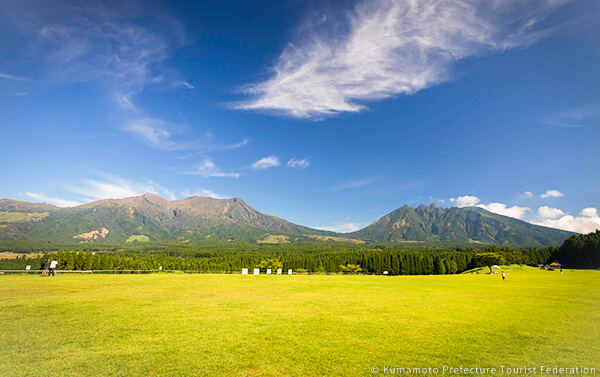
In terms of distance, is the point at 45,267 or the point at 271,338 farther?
the point at 45,267

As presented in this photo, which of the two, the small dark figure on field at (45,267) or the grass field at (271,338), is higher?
the grass field at (271,338)

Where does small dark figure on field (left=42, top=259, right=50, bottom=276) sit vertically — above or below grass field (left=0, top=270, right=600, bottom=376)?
below

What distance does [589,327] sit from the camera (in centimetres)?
1196

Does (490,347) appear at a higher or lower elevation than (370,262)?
higher

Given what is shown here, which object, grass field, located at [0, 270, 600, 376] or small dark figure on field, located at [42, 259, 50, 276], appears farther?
small dark figure on field, located at [42, 259, 50, 276]

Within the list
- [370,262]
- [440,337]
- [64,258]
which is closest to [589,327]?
[440,337]

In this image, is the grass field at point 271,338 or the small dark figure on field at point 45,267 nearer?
the grass field at point 271,338

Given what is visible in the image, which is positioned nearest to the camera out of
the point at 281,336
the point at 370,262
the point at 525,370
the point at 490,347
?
the point at 525,370

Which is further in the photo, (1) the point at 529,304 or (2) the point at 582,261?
(2) the point at 582,261

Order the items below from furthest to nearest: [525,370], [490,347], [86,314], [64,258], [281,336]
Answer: [64,258] < [86,314] < [281,336] < [490,347] < [525,370]

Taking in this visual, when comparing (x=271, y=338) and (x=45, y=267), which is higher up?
(x=271, y=338)

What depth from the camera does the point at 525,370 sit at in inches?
299

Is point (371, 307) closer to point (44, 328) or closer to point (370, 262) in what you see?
point (44, 328)

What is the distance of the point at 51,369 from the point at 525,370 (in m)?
12.3
